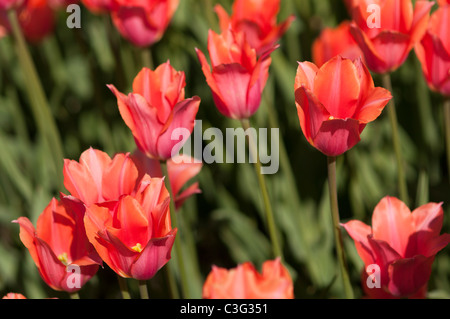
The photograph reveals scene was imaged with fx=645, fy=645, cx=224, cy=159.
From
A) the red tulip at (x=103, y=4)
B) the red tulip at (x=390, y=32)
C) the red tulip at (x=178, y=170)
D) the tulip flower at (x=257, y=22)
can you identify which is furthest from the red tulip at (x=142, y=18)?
the red tulip at (x=390, y=32)

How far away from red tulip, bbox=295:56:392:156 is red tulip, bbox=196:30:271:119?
4.9 inches

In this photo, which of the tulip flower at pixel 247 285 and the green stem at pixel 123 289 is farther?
the green stem at pixel 123 289

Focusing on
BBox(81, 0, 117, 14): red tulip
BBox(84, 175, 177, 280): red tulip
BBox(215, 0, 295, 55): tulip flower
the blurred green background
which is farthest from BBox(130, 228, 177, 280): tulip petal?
BBox(81, 0, 117, 14): red tulip

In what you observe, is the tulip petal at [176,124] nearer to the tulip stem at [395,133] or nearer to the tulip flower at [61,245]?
the tulip flower at [61,245]

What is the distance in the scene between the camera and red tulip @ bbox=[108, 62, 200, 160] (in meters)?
1.05

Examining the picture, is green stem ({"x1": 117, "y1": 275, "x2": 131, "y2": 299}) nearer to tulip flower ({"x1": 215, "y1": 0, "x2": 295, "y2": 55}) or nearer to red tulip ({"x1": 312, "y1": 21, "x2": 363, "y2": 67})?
tulip flower ({"x1": 215, "y1": 0, "x2": 295, "y2": 55})

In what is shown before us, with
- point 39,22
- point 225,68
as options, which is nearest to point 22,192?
point 39,22

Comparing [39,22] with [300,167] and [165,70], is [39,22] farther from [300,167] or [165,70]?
[165,70]

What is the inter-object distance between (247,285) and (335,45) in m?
1.23

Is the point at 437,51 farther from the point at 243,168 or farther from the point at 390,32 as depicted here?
the point at 243,168

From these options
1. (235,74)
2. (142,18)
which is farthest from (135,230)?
(142,18)

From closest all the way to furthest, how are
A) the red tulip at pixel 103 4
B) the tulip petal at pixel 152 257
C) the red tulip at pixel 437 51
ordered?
the tulip petal at pixel 152 257, the red tulip at pixel 437 51, the red tulip at pixel 103 4

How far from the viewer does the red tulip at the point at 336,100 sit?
0.98 m

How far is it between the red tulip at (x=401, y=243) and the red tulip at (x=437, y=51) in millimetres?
334
